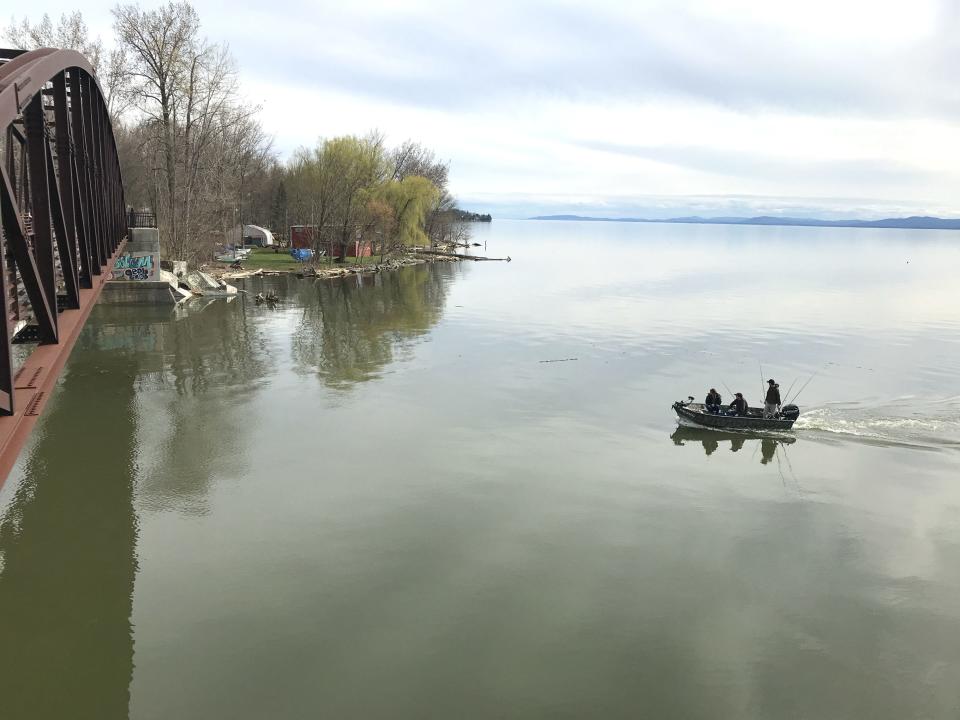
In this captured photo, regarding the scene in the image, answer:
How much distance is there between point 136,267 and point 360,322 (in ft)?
63.2

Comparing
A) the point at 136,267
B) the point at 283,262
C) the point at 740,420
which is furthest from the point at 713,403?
the point at 283,262

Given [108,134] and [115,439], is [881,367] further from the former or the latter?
[108,134]

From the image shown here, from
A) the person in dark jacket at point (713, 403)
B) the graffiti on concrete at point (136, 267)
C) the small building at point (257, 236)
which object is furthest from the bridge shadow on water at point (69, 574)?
the small building at point (257, 236)

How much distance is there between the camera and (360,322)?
2136 inches

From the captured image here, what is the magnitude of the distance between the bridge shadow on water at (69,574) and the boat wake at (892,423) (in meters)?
25.1

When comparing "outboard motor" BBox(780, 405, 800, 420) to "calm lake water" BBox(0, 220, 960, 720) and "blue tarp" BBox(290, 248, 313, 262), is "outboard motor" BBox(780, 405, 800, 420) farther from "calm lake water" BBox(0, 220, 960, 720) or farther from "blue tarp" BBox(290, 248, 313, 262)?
"blue tarp" BBox(290, 248, 313, 262)

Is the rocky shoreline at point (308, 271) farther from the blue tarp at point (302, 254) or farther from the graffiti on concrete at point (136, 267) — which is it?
the graffiti on concrete at point (136, 267)

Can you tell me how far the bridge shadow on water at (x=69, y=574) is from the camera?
12617 mm

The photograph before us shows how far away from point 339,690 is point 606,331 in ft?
136

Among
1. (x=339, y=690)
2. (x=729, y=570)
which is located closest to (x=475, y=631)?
(x=339, y=690)

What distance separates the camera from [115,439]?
25828 mm

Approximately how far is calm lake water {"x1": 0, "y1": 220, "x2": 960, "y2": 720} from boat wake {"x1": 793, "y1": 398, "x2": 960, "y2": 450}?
181 mm

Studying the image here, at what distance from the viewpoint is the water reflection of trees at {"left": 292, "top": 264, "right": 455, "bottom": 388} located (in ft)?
129

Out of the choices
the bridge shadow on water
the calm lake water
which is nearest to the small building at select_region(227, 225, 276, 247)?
the calm lake water
